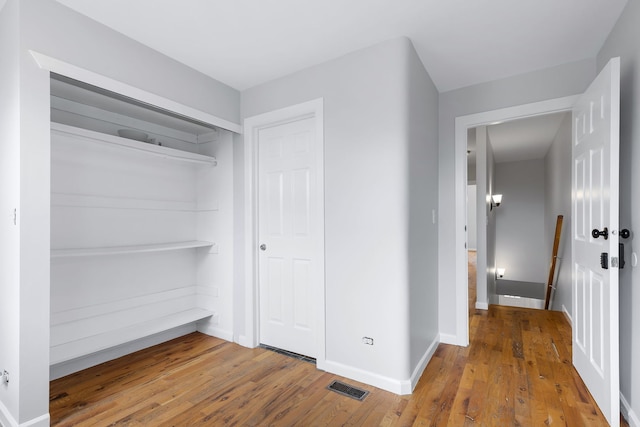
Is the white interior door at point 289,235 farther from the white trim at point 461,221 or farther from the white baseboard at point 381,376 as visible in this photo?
the white trim at point 461,221

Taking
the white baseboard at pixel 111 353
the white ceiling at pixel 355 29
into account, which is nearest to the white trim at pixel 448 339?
the white ceiling at pixel 355 29

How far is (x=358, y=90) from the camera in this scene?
246 cm

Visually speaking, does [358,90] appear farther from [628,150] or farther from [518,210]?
[518,210]

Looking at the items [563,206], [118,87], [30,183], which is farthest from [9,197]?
[563,206]

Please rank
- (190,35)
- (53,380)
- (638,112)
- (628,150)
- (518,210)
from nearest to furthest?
(638,112)
(628,150)
(190,35)
(53,380)
(518,210)

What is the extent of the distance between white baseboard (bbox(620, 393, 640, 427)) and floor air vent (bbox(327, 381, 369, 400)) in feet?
4.94

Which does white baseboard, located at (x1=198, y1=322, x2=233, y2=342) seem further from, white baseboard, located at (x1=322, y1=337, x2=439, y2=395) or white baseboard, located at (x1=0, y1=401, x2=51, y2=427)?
white baseboard, located at (x1=0, y1=401, x2=51, y2=427)

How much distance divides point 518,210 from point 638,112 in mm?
6356

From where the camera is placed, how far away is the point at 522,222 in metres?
7.45

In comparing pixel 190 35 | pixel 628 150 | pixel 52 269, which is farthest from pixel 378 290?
pixel 52 269

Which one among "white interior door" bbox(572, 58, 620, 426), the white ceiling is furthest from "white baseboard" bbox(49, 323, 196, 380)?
"white interior door" bbox(572, 58, 620, 426)

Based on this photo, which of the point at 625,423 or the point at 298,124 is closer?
the point at 625,423

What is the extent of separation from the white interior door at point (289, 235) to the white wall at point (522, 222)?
6460mm

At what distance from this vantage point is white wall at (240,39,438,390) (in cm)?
228
